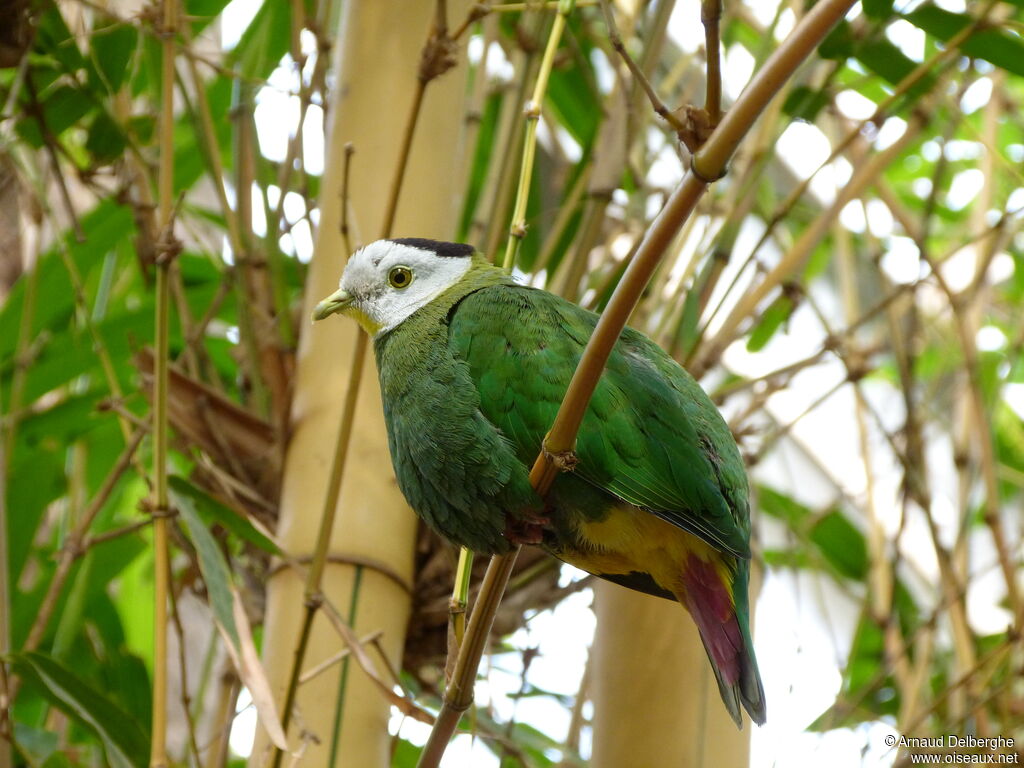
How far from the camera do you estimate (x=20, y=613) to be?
2.07 m

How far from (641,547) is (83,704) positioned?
0.73 meters

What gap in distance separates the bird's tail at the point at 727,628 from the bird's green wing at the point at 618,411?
0.22 feet

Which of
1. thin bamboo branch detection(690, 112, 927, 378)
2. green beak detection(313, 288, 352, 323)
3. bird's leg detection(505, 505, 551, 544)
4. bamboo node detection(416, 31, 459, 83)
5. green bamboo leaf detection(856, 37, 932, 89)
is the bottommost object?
bird's leg detection(505, 505, 551, 544)

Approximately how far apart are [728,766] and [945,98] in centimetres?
155

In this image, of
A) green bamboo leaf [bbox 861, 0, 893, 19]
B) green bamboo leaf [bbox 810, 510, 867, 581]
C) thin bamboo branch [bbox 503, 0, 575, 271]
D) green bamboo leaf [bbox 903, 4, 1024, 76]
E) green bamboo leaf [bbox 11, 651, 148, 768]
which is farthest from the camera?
green bamboo leaf [bbox 810, 510, 867, 581]

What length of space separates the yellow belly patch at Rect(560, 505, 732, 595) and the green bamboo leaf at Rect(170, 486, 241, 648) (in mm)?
404

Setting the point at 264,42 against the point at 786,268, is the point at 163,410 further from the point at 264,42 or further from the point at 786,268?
the point at 786,268

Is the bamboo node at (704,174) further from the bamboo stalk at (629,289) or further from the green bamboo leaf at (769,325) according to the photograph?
the green bamboo leaf at (769,325)

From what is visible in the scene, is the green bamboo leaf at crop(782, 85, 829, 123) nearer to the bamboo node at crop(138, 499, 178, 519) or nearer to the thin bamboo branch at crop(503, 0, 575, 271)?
the thin bamboo branch at crop(503, 0, 575, 271)

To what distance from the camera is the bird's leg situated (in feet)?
3.91

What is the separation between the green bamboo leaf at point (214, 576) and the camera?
1339 millimetres

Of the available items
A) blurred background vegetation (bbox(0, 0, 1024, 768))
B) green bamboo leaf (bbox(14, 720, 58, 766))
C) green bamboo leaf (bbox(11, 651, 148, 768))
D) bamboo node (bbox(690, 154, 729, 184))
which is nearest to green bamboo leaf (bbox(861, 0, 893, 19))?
blurred background vegetation (bbox(0, 0, 1024, 768))

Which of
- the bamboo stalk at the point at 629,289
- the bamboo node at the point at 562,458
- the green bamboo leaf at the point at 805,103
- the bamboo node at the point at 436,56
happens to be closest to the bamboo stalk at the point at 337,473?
the bamboo node at the point at 436,56

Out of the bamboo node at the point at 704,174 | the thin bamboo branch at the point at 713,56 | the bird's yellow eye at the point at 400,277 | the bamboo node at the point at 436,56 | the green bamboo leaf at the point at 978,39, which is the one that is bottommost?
the bamboo node at the point at 704,174
